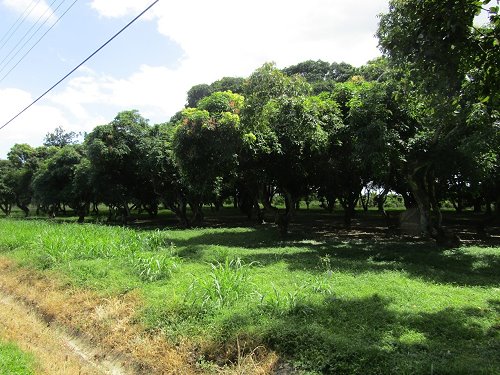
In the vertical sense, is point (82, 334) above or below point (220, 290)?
below

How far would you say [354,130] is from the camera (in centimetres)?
1484

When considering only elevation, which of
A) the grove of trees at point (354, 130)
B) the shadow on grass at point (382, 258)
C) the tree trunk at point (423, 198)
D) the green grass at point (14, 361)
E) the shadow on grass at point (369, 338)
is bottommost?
the green grass at point (14, 361)

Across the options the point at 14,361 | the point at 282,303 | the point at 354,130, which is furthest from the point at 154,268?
the point at 354,130

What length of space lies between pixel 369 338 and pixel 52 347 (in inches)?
200

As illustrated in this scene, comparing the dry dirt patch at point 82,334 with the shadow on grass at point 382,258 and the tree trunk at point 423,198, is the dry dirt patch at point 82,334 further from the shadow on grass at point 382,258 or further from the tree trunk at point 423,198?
the tree trunk at point 423,198

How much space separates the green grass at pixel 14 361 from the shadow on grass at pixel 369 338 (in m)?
2.52

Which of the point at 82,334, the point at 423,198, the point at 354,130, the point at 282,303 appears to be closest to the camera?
the point at 282,303

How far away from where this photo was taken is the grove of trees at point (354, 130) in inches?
236

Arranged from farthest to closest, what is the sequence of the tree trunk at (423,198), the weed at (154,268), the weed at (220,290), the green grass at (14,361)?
the tree trunk at (423,198), the weed at (154,268), the weed at (220,290), the green grass at (14,361)

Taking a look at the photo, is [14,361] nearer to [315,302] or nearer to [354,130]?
[315,302]

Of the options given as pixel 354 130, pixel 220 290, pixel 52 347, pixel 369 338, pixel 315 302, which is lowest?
pixel 52 347

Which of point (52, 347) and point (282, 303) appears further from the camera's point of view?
point (52, 347)

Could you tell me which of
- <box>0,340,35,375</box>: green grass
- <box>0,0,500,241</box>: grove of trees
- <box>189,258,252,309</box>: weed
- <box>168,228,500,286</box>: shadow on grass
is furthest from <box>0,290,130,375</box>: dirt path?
<box>0,0,500,241</box>: grove of trees

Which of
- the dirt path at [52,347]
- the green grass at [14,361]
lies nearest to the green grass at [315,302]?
the dirt path at [52,347]
